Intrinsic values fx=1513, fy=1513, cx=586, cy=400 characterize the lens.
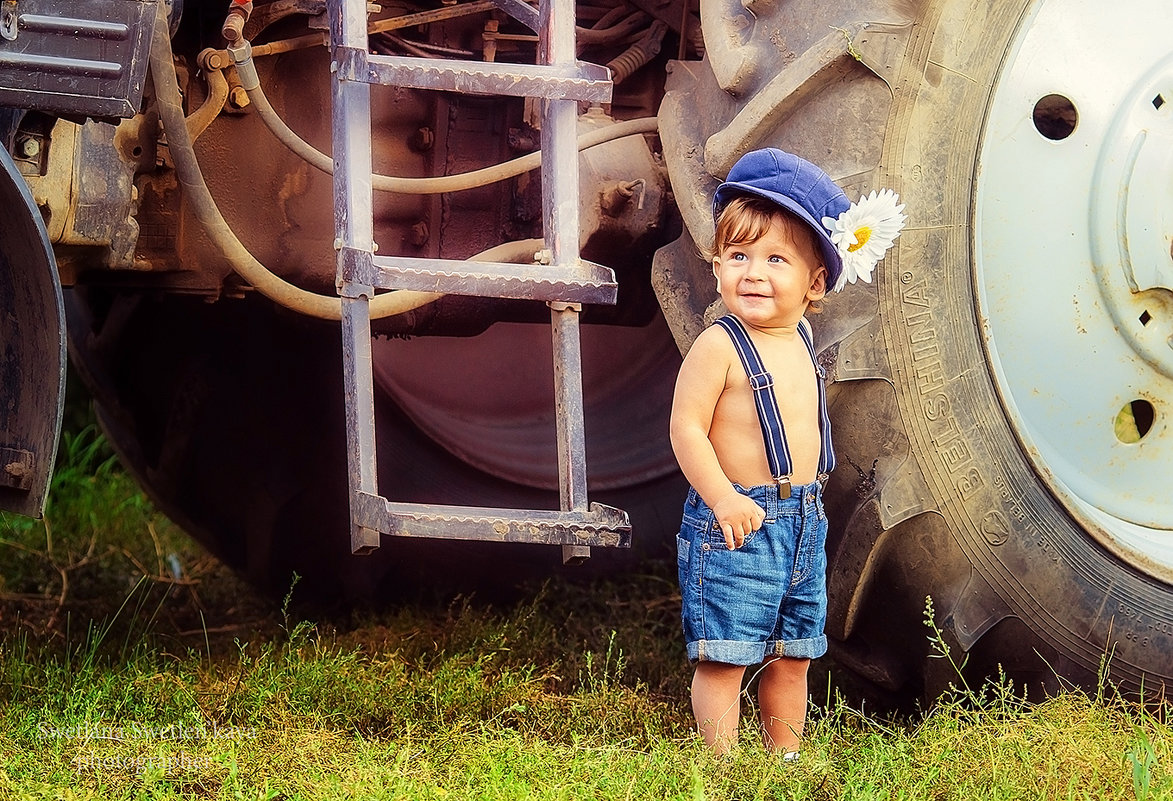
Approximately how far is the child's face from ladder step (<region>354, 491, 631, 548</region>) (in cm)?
31

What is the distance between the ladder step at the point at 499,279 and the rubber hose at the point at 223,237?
0.11 metres

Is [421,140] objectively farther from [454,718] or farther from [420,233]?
[454,718]

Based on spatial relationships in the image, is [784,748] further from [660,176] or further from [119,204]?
[119,204]

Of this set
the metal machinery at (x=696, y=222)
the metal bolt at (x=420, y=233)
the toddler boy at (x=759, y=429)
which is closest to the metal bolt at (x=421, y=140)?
the metal machinery at (x=696, y=222)

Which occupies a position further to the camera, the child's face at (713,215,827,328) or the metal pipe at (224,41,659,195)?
the metal pipe at (224,41,659,195)

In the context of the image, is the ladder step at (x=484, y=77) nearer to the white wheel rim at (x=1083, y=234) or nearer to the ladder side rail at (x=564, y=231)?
the ladder side rail at (x=564, y=231)

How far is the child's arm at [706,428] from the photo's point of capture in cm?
187

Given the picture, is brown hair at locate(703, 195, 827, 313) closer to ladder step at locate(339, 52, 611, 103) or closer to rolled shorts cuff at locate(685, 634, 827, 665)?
ladder step at locate(339, 52, 611, 103)

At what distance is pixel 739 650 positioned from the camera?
1936mm

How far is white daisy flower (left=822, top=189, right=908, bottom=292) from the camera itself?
186cm

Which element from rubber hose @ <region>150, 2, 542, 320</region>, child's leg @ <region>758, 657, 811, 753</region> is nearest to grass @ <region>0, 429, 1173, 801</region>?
child's leg @ <region>758, 657, 811, 753</region>

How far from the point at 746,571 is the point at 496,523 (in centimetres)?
32

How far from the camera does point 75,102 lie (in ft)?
6.03

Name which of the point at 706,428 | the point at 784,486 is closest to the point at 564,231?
the point at 706,428
